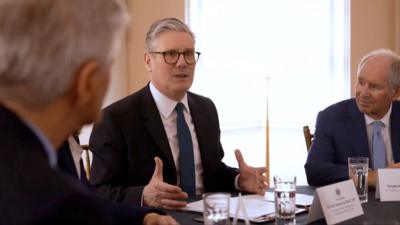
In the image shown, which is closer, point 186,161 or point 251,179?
point 251,179

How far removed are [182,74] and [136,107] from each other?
0.89 feet

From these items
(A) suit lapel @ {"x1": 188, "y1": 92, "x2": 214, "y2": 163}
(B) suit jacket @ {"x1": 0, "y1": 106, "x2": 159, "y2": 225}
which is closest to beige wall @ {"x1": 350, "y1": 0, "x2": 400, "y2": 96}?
Result: (A) suit lapel @ {"x1": 188, "y1": 92, "x2": 214, "y2": 163}

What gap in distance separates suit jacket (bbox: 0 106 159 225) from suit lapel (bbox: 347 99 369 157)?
6.55 ft

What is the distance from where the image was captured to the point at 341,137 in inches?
112

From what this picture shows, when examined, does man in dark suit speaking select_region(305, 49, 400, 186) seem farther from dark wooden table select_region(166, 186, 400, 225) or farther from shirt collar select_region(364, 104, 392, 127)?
dark wooden table select_region(166, 186, 400, 225)

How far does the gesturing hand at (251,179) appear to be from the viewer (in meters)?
2.31

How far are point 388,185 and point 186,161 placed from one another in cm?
89

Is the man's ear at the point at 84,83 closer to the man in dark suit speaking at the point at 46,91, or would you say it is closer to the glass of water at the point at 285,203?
the man in dark suit speaking at the point at 46,91

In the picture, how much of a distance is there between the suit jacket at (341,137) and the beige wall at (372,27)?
208cm

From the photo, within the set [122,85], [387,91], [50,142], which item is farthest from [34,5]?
[122,85]

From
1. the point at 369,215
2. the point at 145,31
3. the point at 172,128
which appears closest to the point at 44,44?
the point at 369,215

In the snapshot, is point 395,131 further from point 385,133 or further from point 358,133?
point 358,133

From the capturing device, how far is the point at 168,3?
4453 millimetres

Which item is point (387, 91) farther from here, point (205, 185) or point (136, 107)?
point (136, 107)
